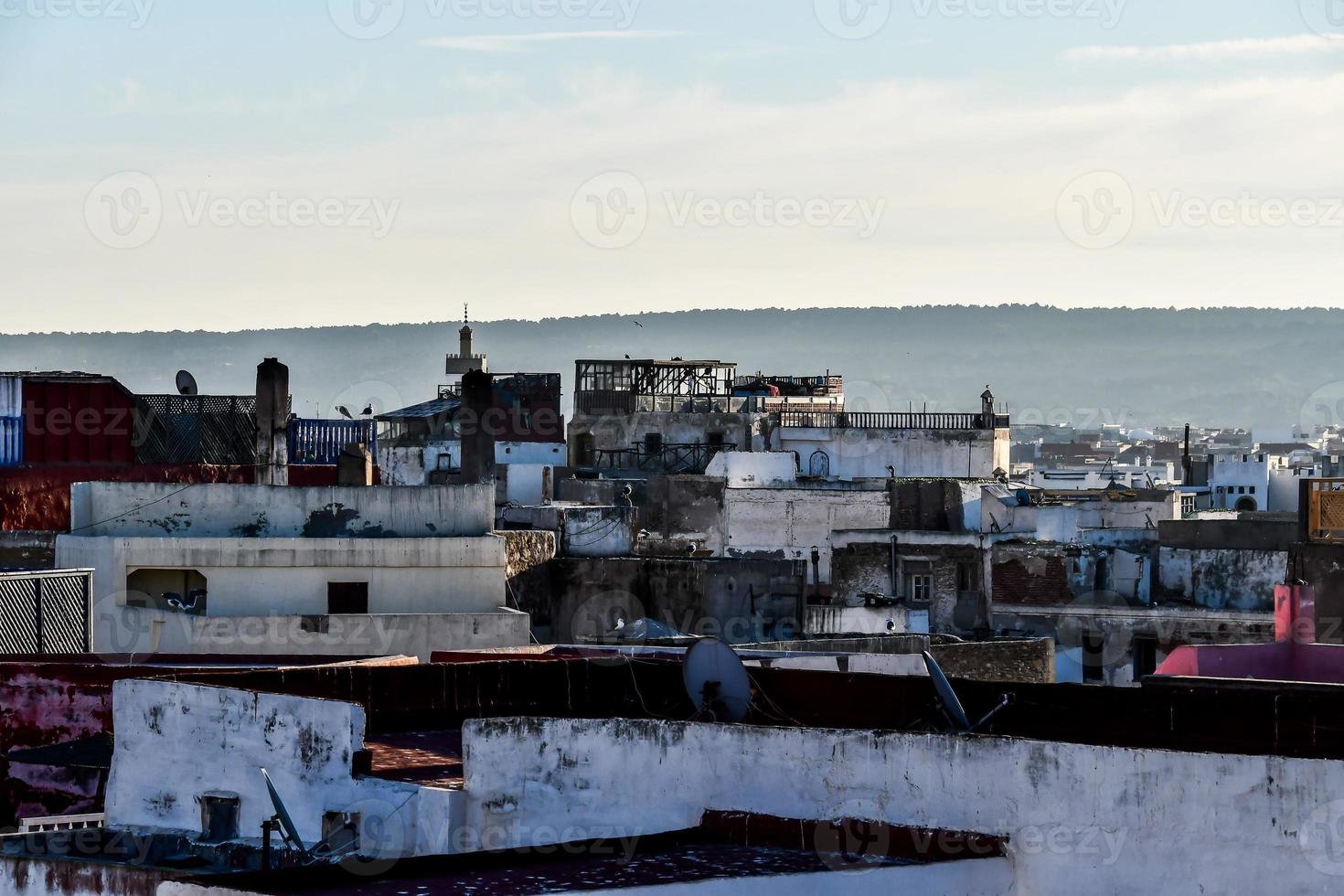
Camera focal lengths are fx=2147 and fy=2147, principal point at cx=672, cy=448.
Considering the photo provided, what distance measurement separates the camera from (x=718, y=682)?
54.1ft

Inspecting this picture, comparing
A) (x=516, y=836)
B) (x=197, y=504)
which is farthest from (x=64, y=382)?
(x=516, y=836)

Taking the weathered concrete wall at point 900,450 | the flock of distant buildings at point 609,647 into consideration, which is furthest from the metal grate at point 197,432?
the weathered concrete wall at point 900,450

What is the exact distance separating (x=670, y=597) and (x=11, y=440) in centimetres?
1343

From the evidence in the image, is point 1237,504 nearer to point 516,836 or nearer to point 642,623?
point 642,623

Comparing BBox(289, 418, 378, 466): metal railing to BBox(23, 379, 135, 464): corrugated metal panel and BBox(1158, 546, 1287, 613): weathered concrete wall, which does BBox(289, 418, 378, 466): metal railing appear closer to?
BBox(23, 379, 135, 464): corrugated metal panel

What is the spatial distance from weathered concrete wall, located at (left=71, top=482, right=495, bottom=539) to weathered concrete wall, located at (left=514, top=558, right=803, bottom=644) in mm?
2375

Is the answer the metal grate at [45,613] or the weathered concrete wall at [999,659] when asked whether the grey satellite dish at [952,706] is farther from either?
the metal grate at [45,613]

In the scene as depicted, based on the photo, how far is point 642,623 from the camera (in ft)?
89.5

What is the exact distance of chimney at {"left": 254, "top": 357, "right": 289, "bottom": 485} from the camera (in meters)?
35.7

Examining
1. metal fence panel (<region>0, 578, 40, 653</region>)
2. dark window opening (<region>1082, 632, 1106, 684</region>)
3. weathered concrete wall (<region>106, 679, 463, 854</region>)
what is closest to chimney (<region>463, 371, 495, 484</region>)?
Result: dark window opening (<region>1082, 632, 1106, 684</region>)

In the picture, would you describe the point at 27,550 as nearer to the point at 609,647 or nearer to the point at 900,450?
the point at 609,647

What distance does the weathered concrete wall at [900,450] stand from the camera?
190ft

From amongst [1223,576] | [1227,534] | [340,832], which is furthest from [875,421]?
[340,832]

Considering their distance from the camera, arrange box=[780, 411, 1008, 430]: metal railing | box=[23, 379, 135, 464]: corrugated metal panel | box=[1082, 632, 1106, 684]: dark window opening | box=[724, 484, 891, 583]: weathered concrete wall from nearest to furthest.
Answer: box=[1082, 632, 1106, 684]: dark window opening
box=[23, 379, 135, 464]: corrugated metal panel
box=[724, 484, 891, 583]: weathered concrete wall
box=[780, 411, 1008, 430]: metal railing
